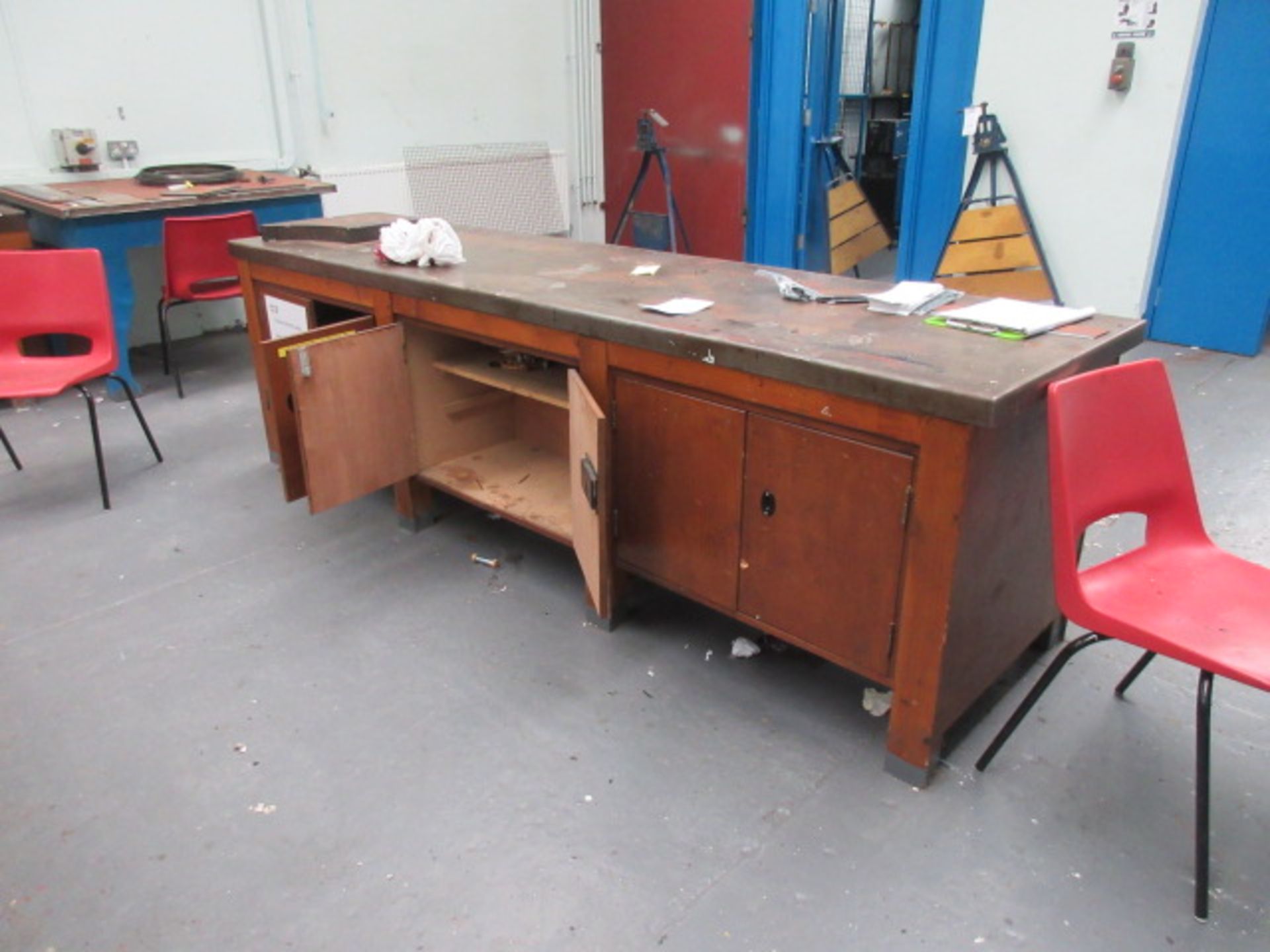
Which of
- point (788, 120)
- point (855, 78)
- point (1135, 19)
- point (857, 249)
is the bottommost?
point (857, 249)

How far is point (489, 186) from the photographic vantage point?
603cm

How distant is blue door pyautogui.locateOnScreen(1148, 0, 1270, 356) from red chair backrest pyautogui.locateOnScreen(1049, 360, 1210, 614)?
315cm

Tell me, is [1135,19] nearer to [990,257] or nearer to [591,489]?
[990,257]

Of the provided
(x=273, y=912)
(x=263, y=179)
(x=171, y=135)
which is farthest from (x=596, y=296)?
(x=171, y=135)

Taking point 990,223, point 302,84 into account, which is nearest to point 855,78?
point 990,223

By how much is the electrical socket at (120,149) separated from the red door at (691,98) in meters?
2.96

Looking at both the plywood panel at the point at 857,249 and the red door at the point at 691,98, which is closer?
the red door at the point at 691,98

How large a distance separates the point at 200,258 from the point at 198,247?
5cm

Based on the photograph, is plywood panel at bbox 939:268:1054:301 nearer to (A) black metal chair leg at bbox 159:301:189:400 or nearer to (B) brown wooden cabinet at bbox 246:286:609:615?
(B) brown wooden cabinet at bbox 246:286:609:615

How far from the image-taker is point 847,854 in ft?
5.23

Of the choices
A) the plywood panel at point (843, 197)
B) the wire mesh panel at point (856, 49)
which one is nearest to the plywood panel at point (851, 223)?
the plywood panel at point (843, 197)

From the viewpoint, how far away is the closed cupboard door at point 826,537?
5.36 ft

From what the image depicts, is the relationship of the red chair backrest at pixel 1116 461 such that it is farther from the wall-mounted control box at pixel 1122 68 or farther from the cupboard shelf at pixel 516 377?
the wall-mounted control box at pixel 1122 68

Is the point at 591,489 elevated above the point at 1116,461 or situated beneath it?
situated beneath
